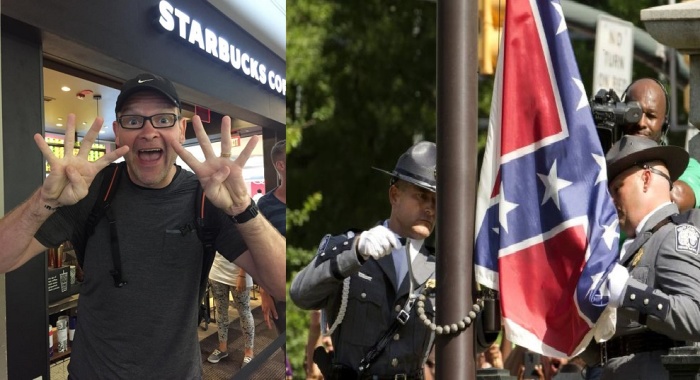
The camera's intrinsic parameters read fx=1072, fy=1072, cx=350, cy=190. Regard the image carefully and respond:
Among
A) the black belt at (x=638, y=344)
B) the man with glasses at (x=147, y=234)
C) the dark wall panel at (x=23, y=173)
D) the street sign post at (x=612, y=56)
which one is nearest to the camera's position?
the dark wall panel at (x=23, y=173)

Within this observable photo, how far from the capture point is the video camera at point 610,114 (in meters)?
5.38

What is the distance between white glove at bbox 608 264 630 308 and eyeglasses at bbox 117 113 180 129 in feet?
6.67

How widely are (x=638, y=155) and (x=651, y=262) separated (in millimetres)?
508

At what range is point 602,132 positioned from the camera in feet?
18.0

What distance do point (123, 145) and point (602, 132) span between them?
7.95 feet

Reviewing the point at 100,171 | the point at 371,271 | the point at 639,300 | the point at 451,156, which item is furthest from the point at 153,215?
the point at 639,300

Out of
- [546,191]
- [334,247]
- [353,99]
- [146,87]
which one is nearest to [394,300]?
[334,247]

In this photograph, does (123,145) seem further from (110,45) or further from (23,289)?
(23,289)

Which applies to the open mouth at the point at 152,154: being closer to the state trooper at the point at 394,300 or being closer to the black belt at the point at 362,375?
the state trooper at the point at 394,300

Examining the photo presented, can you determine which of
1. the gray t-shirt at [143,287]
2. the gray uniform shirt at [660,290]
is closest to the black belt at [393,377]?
the gray t-shirt at [143,287]

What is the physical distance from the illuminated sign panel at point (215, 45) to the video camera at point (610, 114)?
5.20 feet

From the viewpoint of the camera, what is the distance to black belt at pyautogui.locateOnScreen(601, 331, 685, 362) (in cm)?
470

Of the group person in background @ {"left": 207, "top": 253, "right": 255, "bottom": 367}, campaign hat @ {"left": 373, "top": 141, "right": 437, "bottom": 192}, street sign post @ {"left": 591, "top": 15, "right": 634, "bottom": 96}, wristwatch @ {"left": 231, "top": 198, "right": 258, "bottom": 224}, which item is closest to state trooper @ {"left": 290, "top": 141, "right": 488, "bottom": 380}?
campaign hat @ {"left": 373, "top": 141, "right": 437, "bottom": 192}

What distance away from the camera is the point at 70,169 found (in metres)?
4.48
